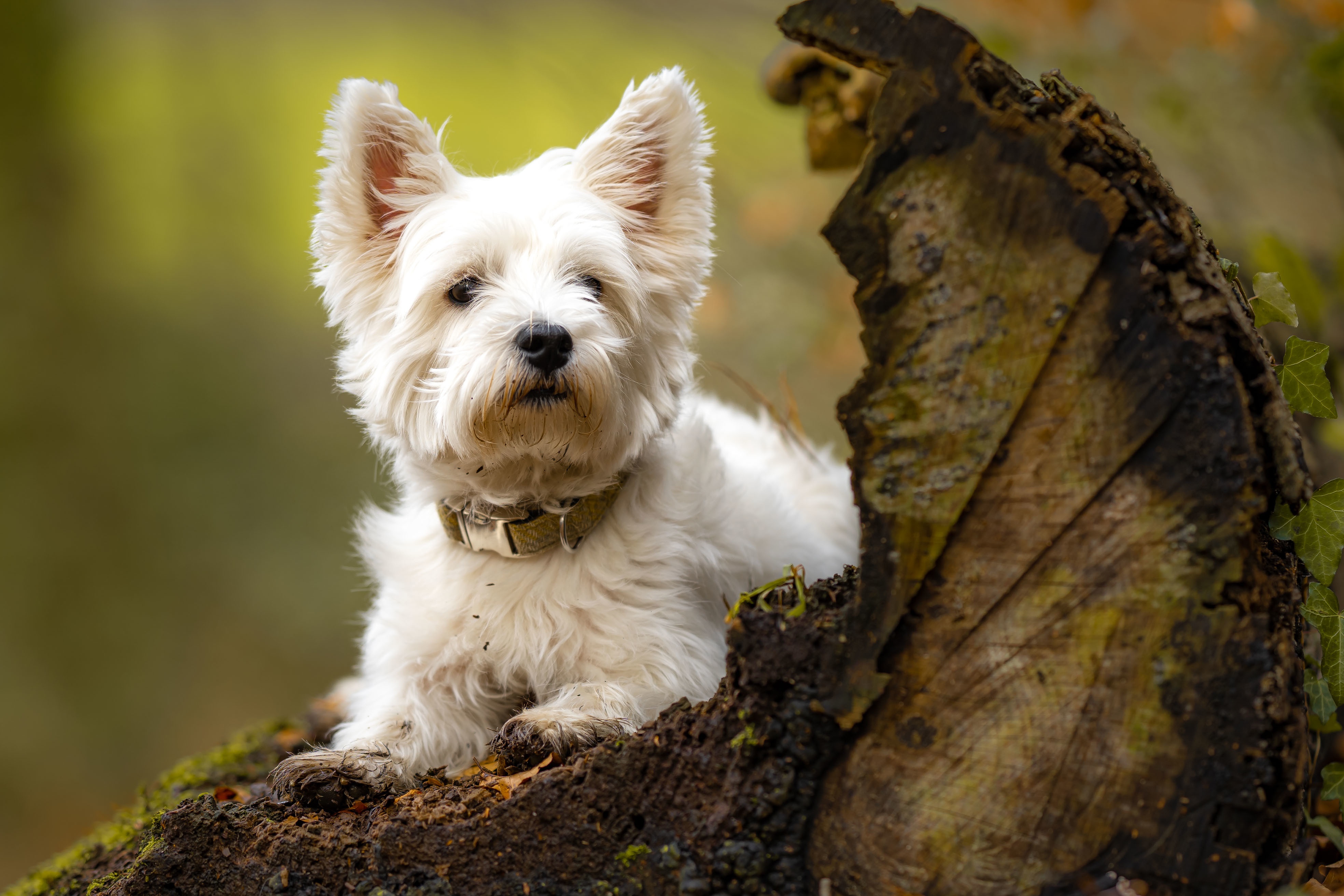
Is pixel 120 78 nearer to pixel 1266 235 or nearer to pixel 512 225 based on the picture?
pixel 512 225

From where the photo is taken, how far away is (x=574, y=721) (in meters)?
2.37

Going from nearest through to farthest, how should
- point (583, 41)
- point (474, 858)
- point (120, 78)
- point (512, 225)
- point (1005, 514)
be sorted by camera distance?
point (1005, 514) → point (474, 858) → point (512, 225) → point (583, 41) → point (120, 78)

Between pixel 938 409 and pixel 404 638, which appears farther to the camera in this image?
pixel 404 638

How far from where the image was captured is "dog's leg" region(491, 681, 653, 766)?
2309 millimetres

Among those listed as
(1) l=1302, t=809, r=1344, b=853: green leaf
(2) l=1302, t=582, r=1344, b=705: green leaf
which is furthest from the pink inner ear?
(1) l=1302, t=809, r=1344, b=853: green leaf

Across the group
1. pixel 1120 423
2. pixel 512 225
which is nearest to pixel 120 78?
pixel 512 225

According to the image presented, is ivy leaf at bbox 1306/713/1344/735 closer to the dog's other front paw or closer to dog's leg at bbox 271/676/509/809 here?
the dog's other front paw

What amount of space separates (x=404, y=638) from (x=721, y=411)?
2173 mm

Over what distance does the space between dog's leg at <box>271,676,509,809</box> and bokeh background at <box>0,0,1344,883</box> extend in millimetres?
3366

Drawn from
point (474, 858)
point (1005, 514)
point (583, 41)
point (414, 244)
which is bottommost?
point (474, 858)

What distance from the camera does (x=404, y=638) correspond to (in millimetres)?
2861

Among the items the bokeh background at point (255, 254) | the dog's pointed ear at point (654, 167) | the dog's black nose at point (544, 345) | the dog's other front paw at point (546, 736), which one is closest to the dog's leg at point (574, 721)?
the dog's other front paw at point (546, 736)

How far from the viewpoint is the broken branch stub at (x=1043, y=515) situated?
1640 millimetres

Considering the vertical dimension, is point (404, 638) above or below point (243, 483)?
below
